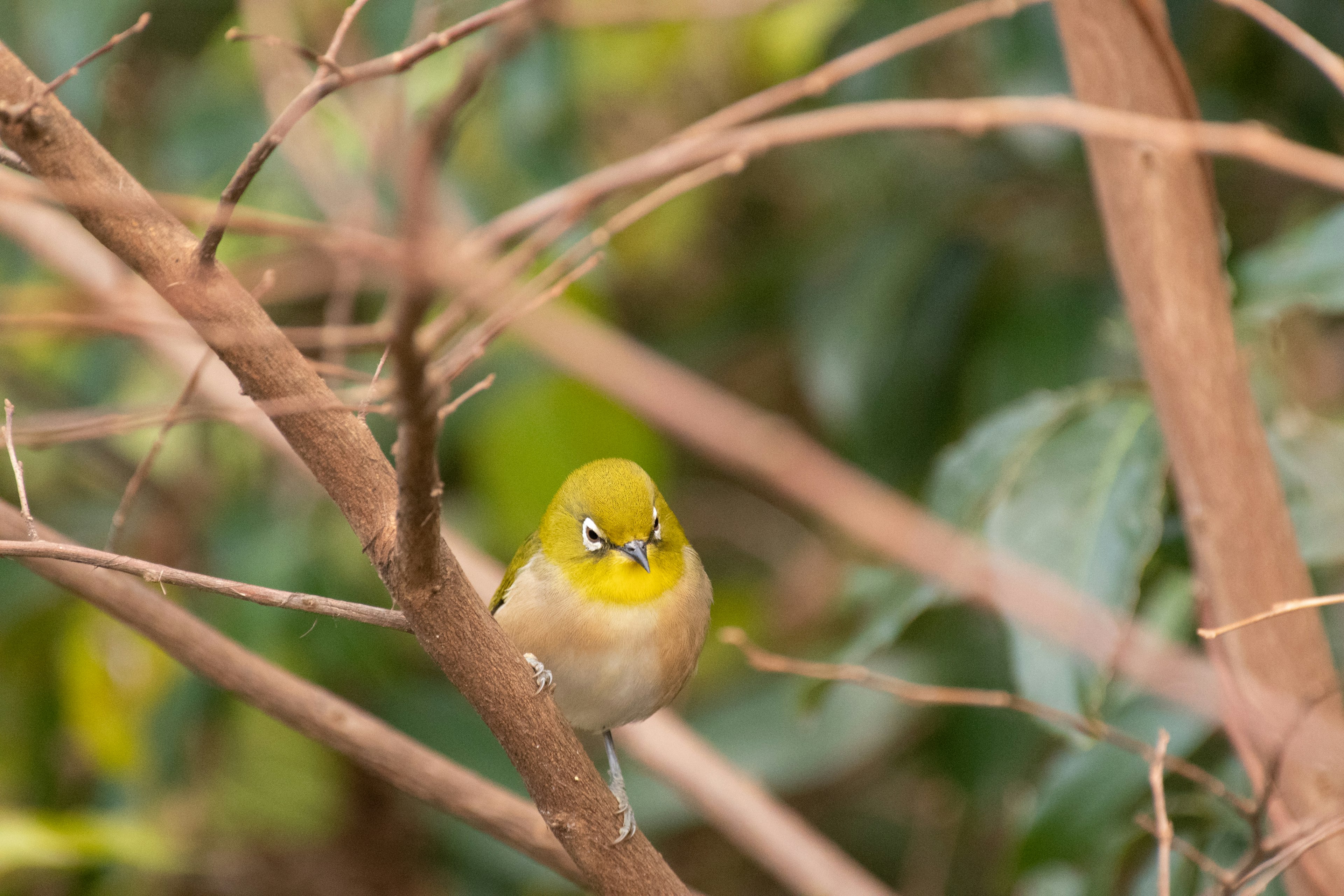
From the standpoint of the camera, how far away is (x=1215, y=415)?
1927 millimetres

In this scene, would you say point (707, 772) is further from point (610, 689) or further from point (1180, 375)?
point (1180, 375)

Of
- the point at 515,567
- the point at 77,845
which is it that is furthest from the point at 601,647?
the point at 77,845

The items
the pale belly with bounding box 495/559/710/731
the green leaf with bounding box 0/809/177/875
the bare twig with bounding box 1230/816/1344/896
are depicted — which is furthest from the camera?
the green leaf with bounding box 0/809/177/875

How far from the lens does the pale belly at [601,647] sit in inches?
95.6

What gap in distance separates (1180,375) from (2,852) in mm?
2612

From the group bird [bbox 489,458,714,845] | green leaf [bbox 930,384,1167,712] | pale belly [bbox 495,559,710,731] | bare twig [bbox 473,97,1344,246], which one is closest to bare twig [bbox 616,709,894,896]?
bird [bbox 489,458,714,845]

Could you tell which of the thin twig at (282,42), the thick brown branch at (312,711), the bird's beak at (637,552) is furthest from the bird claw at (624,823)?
the thin twig at (282,42)

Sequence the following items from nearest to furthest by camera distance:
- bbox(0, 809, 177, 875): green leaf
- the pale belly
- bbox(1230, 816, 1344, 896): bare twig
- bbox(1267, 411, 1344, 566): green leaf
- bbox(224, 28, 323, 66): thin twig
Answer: bbox(224, 28, 323, 66): thin twig
bbox(1230, 816, 1344, 896): bare twig
bbox(1267, 411, 1344, 566): green leaf
the pale belly
bbox(0, 809, 177, 875): green leaf

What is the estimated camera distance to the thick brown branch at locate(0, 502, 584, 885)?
1.91 m

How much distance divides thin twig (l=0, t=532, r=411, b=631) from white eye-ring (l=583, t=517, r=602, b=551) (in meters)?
1.05

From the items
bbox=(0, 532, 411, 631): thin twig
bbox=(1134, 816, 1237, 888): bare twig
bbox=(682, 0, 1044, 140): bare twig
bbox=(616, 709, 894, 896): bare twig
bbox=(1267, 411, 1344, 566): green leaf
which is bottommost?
bbox=(616, 709, 894, 896): bare twig

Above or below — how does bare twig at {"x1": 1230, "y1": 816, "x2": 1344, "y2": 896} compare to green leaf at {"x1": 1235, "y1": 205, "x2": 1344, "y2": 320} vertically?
below

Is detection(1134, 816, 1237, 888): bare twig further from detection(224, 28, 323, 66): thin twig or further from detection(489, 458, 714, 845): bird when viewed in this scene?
detection(224, 28, 323, 66): thin twig

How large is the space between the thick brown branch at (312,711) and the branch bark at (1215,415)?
1148mm
